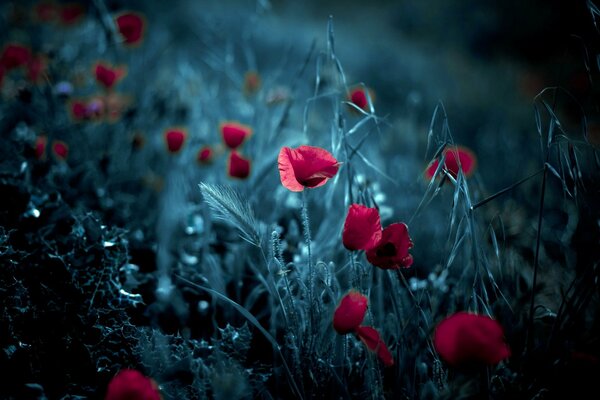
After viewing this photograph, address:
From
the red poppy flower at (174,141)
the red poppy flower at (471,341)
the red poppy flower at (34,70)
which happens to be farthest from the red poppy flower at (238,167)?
the red poppy flower at (34,70)

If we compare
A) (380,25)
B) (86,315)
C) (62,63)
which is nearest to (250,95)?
(62,63)

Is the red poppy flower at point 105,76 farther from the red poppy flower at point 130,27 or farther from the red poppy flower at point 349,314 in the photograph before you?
the red poppy flower at point 349,314

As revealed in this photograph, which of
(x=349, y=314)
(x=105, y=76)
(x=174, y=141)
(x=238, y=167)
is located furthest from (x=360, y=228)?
(x=105, y=76)

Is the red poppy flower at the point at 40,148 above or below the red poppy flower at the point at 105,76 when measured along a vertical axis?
below

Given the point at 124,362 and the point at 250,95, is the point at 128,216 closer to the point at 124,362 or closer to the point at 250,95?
the point at 124,362

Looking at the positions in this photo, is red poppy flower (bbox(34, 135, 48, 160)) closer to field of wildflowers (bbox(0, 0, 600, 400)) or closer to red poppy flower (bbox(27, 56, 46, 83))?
field of wildflowers (bbox(0, 0, 600, 400))

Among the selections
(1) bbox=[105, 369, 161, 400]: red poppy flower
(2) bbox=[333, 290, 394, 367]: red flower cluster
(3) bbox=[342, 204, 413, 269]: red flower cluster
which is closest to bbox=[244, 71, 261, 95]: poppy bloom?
(3) bbox=[342, 204, 413, 269]: red flower cluster
